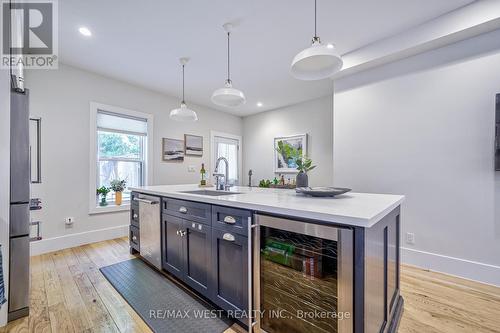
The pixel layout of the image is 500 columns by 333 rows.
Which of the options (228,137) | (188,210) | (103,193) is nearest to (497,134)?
(188,210)

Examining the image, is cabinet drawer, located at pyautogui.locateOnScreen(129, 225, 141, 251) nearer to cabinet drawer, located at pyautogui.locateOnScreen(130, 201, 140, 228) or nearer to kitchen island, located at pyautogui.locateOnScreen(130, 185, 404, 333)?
cabinet drawer, located at pyautogui.locateOnScreen(130, 201, 140, 228)

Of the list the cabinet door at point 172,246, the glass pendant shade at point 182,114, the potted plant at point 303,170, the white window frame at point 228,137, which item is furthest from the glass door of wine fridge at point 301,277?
the white window frame at point 228,137

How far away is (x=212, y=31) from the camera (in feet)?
8.09

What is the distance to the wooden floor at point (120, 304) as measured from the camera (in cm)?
155

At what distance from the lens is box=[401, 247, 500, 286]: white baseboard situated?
2.11 m

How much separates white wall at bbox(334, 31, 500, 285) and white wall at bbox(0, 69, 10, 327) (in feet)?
11.3

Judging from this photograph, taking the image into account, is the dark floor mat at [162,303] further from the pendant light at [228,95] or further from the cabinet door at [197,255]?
the pendant light at [228,95]

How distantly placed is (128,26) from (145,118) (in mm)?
1887

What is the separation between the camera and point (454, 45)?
2.33 metres

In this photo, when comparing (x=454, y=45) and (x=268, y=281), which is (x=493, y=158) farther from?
(x=268, y=281)

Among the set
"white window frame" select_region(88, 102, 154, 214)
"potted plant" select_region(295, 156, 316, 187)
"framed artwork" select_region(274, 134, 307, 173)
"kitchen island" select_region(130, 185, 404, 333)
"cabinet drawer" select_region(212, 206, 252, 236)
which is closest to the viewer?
"kitchen island" select_region(130, 185, 404, 333)

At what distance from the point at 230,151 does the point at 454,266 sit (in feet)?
15.3

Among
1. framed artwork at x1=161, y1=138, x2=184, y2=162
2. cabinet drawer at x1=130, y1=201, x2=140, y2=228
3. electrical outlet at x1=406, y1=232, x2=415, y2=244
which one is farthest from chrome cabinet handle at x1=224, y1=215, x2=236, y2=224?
framed artwork at x1=161, y1=138, x2=184, y2=162

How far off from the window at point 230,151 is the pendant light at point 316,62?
3.84 metres
